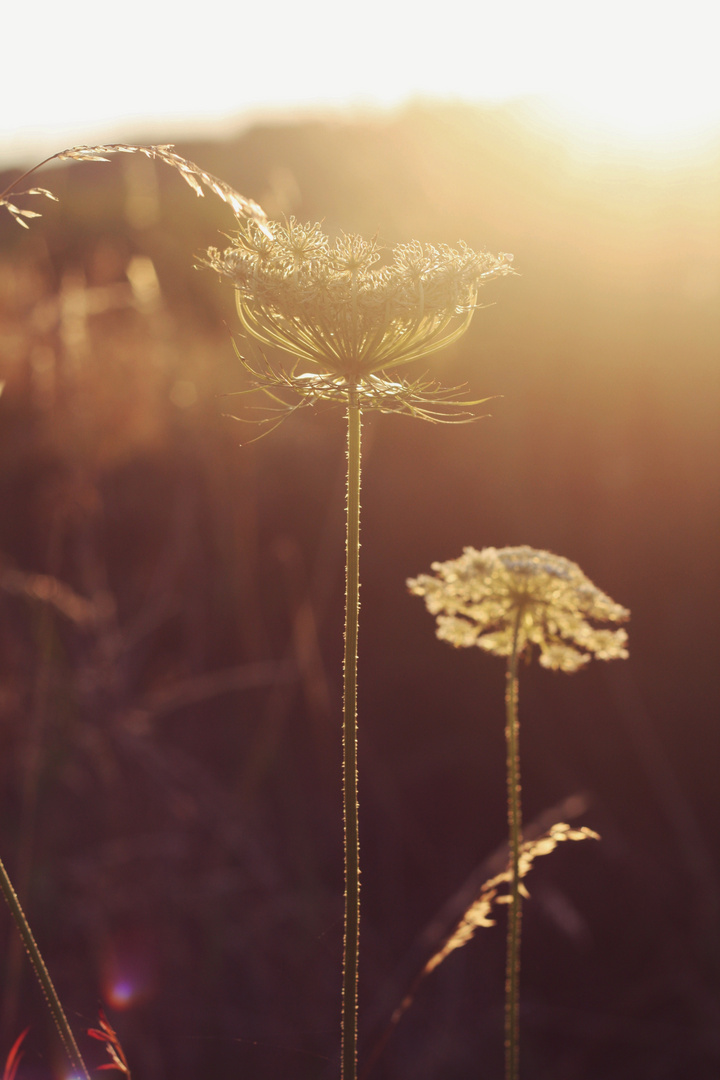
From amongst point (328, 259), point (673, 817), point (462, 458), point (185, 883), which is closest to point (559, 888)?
point (673, 817)

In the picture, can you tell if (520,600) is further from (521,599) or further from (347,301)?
(347,301)

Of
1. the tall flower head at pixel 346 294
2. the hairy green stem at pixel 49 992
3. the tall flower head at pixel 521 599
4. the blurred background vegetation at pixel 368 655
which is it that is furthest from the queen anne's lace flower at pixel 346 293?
the blurred background vegetation at pixel 368 655

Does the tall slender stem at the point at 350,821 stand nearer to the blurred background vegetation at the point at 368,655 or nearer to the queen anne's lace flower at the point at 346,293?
the queen anne's lace flower at the point at 346,293

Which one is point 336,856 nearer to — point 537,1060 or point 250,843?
point 250,843

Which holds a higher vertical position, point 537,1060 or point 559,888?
point 559,888

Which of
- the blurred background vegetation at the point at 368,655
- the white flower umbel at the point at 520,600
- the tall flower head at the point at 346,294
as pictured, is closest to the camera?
the tall flower head at the point at 346,294

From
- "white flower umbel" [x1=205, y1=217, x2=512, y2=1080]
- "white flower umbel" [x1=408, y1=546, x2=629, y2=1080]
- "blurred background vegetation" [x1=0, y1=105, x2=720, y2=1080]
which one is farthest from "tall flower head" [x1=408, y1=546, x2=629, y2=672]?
"blurred background vegetation" [x1=0, y1=105, x2=720, y2=1080]
